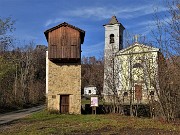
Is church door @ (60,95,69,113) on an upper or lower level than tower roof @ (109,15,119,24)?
lower

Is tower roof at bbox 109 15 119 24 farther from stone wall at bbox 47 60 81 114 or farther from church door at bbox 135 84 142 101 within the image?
church door at bbox 135 84 142 101

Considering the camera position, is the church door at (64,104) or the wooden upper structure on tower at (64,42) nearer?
the wooden upper structure on tower at (64,42)

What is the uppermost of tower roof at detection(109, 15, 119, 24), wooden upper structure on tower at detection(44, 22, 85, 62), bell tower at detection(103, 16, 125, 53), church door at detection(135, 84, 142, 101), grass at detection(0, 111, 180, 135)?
tower roof at detection(109, 15, 119, 24)

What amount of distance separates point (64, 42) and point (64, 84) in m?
4.85

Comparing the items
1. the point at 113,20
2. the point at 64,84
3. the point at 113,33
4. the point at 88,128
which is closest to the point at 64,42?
the point at 64,84

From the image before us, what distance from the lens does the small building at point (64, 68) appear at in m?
32.1

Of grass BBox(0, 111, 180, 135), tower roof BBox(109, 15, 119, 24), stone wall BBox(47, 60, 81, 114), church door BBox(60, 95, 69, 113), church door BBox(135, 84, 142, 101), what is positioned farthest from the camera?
tower roof BBox(109, 15, 119, 24)

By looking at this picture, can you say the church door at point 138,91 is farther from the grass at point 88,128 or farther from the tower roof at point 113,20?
the tower roof at point 113,20

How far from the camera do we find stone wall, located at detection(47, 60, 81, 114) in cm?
3206

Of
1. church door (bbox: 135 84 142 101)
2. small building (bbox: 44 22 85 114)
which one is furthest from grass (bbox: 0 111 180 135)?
small building (bbox: 44 22 85 114)

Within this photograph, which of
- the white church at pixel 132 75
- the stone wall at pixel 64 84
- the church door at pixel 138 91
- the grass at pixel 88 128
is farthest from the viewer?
the stone wall at pixel 64 84

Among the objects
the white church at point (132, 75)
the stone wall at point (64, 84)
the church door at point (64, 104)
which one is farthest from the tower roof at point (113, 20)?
the church door at point (64, 104)

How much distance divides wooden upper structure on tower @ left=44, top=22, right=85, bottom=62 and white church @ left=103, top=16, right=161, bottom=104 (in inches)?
207

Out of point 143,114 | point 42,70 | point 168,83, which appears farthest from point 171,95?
point 42,70
